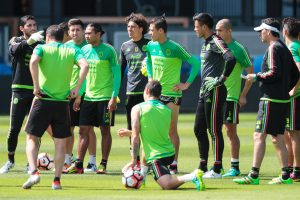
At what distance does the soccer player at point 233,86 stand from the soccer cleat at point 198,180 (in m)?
2.55

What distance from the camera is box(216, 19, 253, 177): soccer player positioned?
16.5 metres

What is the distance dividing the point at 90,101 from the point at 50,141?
5.87m

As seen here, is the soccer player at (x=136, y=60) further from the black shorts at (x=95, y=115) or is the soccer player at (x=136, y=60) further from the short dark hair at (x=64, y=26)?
the short dark hair at (x=64, y=26)

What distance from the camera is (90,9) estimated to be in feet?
138

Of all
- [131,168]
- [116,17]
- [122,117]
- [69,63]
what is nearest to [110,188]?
[131,168]

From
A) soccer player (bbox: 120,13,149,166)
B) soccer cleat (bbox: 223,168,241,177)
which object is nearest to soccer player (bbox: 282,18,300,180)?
soccer cleat (bbox: 223,168,241,177)

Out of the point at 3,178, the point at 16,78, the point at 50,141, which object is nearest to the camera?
the point at 3,178

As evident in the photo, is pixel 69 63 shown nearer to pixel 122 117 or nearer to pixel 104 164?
pixel 104 164

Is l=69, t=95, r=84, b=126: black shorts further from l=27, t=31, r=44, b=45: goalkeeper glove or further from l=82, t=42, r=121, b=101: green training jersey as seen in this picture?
l=27, t=31, r=44, b=45: goalkeeper glove

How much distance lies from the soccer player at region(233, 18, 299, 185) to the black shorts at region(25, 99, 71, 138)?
245 centimetres

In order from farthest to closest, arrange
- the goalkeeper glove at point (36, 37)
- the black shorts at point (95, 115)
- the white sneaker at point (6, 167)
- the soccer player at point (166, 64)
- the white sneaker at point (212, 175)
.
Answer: the black shorts at point (95, 115) < the soccer player at point (166, 64) < the white sneaker at point (6, 167) < the white sneaker at point (212, 175) < the goalkeeper glove at point (36, 37)

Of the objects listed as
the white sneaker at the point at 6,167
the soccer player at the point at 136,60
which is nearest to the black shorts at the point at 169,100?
the soccer player at the point at 136,60

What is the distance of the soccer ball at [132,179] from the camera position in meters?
14.1

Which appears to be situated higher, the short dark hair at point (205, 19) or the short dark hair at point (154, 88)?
the short dark hair at point (205, 19)
